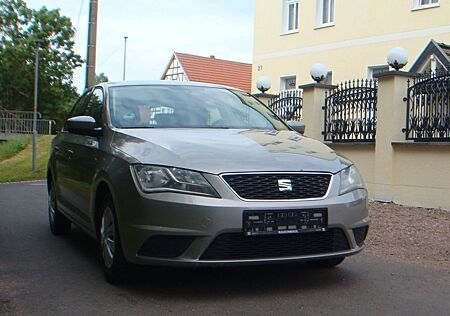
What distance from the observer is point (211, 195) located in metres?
4.25

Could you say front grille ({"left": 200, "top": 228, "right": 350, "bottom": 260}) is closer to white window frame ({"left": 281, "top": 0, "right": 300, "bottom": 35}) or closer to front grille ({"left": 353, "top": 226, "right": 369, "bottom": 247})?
front grille ({"left": 353, "top": 226, "right": 369, "bottom": 247})

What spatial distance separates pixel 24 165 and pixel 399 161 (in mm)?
21052

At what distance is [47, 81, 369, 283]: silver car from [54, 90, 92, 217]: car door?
0.77 m

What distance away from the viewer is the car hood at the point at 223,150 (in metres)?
4.42

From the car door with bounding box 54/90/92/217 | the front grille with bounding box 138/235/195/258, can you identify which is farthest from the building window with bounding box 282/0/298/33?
the front grille with bounding box 138/235/195/258

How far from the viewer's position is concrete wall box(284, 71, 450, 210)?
31.4ft

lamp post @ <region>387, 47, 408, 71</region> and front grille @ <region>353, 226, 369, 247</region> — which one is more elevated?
lamp post @ <region>387, 47, 408, 71</region>

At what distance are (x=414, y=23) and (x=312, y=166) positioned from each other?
580 inches

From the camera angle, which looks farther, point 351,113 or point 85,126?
point 351,113

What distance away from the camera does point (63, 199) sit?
6.65 meters

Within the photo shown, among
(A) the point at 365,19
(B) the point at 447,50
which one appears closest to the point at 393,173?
(B) the point at 447,50

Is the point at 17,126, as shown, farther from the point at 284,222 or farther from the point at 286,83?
the point at 284,222

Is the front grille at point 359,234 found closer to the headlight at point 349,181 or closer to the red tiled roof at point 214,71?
the headlight at point 349,181

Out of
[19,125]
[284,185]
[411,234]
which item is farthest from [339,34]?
[19,125]
